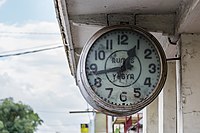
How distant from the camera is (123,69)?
2377mm

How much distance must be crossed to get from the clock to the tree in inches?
1334

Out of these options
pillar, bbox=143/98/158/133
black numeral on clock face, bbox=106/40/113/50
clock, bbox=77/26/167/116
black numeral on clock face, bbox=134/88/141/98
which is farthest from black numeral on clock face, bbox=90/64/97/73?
pillar, bbox=143/98/158/133

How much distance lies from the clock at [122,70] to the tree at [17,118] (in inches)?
1334

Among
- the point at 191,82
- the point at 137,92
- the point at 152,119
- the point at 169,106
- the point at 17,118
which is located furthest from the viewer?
the point at 17,118

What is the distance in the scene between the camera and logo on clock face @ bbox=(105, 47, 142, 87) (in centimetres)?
237

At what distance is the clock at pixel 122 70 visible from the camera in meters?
2.33

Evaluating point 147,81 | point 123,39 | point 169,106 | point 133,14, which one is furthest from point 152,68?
point 169,106

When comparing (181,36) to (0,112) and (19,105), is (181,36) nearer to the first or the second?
(0,112)

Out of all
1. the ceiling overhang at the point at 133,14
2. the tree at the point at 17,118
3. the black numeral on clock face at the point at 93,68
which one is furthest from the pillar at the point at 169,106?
the tree at the point at 17,118

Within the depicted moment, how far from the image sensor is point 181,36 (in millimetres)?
2570

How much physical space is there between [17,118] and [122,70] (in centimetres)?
3712

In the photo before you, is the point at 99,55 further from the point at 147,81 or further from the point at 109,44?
the point at 147,81

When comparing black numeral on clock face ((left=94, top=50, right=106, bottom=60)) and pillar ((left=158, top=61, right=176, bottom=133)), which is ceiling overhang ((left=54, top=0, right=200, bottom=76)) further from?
pillar ((left=158, top=61, right=176, bottom=133))

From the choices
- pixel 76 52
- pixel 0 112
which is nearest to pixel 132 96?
pixel 76 52
